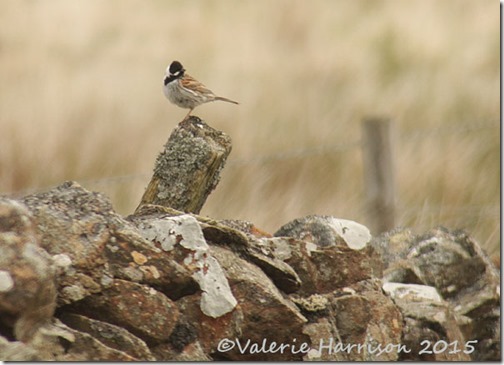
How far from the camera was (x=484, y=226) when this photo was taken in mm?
9859

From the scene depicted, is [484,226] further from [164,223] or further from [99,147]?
[164,223]

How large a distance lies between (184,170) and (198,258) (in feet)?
2.60

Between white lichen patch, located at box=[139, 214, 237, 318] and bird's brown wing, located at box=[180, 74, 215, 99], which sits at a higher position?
bird's brown wing, located at box=[180, 74, 215, 99]

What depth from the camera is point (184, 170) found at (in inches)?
189

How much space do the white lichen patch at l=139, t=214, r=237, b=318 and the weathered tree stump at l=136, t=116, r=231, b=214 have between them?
690 mm

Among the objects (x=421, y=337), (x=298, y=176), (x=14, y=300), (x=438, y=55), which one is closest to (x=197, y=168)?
(x=421, y=337)

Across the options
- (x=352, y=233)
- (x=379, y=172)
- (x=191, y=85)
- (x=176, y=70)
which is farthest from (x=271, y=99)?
(x=352, y=233)

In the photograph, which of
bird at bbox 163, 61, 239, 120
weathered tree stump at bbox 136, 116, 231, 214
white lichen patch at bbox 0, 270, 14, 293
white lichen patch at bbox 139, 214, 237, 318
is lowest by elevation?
white lichen patch at bbox 0, 270, 14, 293

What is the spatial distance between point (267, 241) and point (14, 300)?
53.8 inches

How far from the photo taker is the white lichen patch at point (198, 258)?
4047 millimetres

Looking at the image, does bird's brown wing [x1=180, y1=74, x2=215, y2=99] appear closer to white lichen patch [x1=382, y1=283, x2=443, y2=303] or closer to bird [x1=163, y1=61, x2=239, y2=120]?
bird [x1=163, y1=61, x2=239, y2=120]

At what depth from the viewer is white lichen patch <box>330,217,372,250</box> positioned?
4.92 meters

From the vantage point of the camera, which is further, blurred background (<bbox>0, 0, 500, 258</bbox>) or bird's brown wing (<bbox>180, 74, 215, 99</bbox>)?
blurred background (<bbox>0, 0, 500, 258</bbox>)

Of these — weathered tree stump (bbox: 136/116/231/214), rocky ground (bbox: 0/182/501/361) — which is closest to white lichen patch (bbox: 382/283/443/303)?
rocky ground (bbox: 0/182/501/361)
